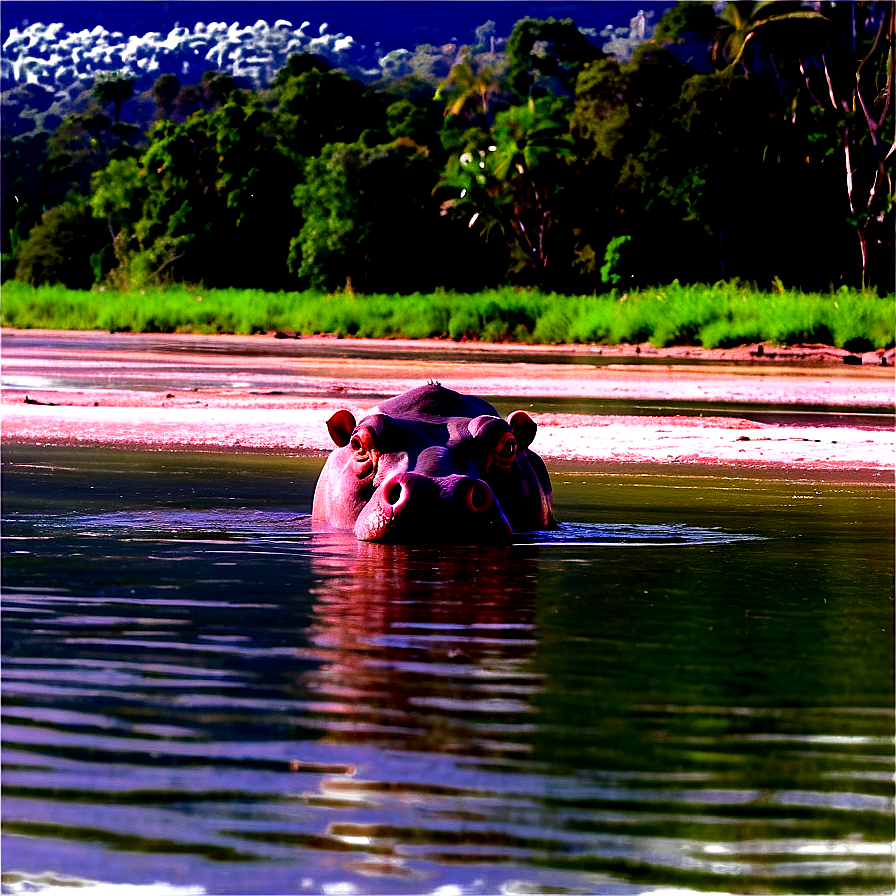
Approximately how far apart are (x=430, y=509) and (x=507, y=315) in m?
30.2

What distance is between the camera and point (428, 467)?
7758 millimetres

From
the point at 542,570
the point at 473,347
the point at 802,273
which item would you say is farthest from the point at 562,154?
the point at 542,570

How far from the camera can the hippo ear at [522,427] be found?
8.79 meters

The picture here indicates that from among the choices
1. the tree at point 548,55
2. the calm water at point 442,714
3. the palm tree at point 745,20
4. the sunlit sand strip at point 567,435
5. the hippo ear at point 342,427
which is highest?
the tree at point 548,55

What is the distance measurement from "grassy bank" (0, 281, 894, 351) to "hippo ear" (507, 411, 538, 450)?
21.5 metres

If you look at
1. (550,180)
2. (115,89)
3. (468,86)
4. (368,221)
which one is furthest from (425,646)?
(115,89)

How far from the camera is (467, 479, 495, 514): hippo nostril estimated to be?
761 cm

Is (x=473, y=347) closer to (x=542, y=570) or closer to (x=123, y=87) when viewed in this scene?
(x=542, y=570)

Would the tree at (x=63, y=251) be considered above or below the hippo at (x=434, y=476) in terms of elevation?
above

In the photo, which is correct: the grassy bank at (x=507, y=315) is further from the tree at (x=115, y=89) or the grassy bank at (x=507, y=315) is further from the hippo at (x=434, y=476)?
the tree at (x=115, y=89)

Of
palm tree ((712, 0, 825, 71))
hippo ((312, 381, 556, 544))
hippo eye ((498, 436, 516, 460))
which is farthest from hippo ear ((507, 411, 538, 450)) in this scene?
palm tree ((712, 0, 825, 71))

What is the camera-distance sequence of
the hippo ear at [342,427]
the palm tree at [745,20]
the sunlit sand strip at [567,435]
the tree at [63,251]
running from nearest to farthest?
the hippo ear at [342,427] < the sunlit sand strip at [567,435] < the palm tree at [745,20] < the tree at [63,251]

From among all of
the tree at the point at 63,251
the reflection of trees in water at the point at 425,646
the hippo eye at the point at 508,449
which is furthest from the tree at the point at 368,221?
the reflection of trees in water at the point at 425,646

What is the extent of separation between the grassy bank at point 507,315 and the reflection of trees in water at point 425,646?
23.3 m
